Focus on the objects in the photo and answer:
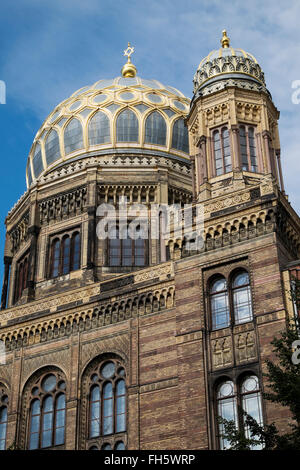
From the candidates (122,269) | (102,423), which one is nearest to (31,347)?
(102,423)

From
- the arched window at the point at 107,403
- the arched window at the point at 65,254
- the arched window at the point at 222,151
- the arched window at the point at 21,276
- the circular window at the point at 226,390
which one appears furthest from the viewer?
the arched window at the point at 21,276

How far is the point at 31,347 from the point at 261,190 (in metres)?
10.8

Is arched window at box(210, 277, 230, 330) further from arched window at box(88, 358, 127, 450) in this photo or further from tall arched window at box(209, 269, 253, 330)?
arched window at box(88, 358, 127, 450)

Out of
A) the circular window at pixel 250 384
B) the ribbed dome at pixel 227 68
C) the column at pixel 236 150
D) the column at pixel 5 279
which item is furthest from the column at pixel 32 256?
the circular window at pixel 250 384

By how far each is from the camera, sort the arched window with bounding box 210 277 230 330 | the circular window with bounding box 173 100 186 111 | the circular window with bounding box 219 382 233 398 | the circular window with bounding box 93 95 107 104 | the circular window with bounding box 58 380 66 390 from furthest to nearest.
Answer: the circular window with bounding box 173 100 186 111
the circular window with bounding box 93 95 107 104
the circular window with bounding box 58 380 66 390
the arched window with bounding box 210 277 230 330
the circular window with bounding box 219 382 233 398

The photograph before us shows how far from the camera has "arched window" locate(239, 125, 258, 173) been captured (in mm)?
29094

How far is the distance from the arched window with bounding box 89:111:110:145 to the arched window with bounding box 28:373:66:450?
586 inches

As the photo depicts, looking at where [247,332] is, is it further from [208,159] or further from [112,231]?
[112,231]

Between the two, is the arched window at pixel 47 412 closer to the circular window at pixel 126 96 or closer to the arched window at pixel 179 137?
the arched window at pixel 179 137

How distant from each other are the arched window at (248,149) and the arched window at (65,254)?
10.4 meters

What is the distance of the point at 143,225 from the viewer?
36531mm

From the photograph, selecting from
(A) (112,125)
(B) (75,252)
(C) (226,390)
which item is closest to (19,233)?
(B) (75,252)

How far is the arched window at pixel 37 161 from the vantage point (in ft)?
136

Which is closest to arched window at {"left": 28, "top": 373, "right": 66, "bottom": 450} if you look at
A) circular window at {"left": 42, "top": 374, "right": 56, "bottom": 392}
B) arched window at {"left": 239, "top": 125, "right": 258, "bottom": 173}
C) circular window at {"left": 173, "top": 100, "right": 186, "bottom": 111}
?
circular window at {"left": 42, "top": 374, "right": 56, "bottom": 392}
